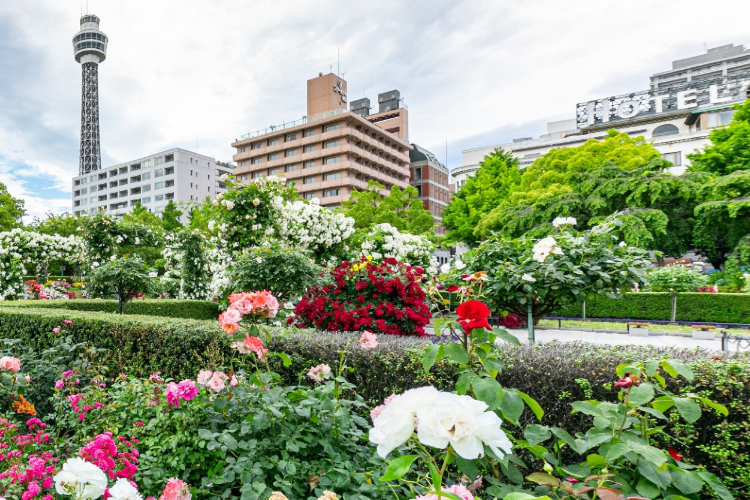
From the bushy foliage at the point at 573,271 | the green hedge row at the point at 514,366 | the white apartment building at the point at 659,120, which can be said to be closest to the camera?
the green hedge row at the point at 514,366

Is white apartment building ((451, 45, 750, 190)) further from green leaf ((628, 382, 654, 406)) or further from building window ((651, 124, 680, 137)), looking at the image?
green leaf ((628, 382, 654, 406))

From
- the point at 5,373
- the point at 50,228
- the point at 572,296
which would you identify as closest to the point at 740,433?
the point at 572,296

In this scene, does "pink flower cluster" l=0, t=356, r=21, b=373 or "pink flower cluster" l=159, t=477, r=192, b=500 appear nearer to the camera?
"pink flower cluster" l=159, t=477, r=192, b=500

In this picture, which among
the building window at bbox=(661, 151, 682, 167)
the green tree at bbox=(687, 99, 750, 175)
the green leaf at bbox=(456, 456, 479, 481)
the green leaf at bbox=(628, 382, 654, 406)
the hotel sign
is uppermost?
the hotel sign

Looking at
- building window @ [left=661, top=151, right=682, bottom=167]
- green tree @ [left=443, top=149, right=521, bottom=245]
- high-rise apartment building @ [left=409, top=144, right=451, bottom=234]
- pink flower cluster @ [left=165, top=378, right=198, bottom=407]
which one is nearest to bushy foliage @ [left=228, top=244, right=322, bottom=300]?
pink flower cluster @ [left=165, top=378, right=198, bottom=407]

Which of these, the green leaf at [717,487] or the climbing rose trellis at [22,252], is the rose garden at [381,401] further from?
the climbing rose trellis at [22,252]

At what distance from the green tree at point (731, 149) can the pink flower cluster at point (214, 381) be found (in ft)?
92.5

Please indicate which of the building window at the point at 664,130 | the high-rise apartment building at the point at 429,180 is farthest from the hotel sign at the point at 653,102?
the high-rise apartment building at the point at 429,180

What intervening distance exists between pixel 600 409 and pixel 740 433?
1.35 meters

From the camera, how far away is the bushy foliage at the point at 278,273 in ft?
22.2

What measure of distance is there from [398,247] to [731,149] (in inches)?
853

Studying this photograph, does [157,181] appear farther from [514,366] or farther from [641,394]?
[641,394]

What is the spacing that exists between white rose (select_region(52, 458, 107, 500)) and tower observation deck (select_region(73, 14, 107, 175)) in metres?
108

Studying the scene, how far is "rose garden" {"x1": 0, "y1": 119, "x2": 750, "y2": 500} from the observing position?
1.39 m
